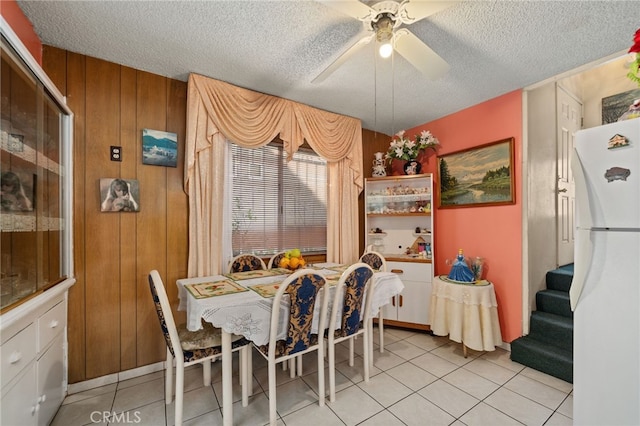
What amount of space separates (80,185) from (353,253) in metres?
2.88

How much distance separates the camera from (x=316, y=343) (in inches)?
75.6

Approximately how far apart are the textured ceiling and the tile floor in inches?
105

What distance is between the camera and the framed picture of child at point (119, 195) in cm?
216

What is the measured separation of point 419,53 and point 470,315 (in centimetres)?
232

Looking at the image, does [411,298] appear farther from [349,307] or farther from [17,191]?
[17,191]

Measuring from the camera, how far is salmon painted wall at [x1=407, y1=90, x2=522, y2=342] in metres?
2.68

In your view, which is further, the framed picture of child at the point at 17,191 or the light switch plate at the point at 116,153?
the light switch plate at the point at 116,153

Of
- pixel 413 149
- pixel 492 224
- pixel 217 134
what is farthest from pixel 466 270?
pixel 217 134

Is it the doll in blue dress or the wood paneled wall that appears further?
the doll in blue dress

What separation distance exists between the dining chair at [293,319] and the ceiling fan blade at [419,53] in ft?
5.12

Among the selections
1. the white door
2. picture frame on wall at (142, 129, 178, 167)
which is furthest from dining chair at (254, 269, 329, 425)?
the white door

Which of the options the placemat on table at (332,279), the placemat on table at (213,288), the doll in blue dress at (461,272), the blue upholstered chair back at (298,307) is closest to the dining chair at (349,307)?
the placemat on table at (332,279)

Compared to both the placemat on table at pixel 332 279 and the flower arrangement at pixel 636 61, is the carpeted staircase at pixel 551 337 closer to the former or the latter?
the placemat on table at pixel 332 279

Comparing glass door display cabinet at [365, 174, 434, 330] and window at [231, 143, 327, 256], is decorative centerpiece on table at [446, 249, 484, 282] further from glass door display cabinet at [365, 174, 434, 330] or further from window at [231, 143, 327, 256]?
window at [231, 143, 327, 256]
